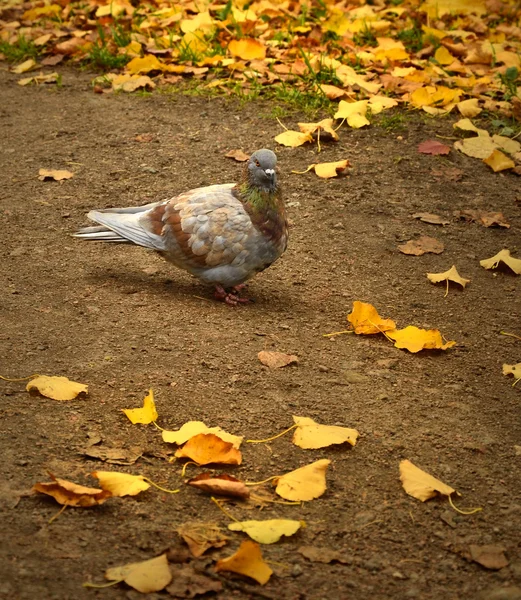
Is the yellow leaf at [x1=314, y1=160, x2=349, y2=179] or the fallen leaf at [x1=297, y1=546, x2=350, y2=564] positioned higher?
the fallen leaf at [x1=297, y1=546, x2=350, y2=564]

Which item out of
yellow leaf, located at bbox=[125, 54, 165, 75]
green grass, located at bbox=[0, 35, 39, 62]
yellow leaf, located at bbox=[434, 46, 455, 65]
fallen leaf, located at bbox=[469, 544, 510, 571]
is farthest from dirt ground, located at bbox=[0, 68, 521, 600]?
green grass, located at bbox=[0, 35, 39, 62]

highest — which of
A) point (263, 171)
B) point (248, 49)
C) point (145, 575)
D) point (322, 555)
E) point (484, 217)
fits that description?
point (263, 171)

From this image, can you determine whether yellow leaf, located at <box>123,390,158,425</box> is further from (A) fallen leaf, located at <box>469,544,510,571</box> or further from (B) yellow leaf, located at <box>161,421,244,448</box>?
(A) fallen leaf, located at <box>469,544,510,571</box>

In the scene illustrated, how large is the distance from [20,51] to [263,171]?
3.83 meters

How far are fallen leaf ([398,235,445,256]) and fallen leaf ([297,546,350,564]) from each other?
2.30 meters

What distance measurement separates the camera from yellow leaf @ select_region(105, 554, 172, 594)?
238 centimetres

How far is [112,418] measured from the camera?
3.21 meters

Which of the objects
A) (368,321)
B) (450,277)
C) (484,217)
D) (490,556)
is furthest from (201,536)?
(484,217)

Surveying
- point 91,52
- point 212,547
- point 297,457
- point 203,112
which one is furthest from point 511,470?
point 91,52

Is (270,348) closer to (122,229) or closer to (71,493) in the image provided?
(122,229)

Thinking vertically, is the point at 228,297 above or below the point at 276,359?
below

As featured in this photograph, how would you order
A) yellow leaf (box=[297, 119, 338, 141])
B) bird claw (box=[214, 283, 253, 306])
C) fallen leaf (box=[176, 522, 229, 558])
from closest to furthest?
fallen leaf (box=[176, 522, 229, 558])
bird claw (box=[214, 283, 253, 306])
yellow leaf (box=[297, 119, 338, 141])

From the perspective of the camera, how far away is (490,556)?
8.68ft

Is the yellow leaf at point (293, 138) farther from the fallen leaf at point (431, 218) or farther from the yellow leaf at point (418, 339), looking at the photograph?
the yellow leaf at point (418, 339)
